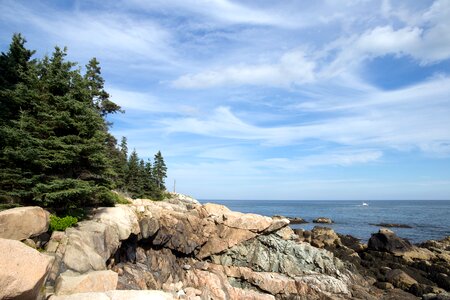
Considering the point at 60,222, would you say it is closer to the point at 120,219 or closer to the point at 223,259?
the point at 120,219

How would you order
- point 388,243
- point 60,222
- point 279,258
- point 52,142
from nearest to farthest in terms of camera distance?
point 60,222
point 52,142
point 279,258
point 388,243

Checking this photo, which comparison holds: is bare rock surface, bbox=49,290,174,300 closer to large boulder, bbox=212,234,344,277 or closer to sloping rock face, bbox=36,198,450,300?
sloping rock face, bbox=36,198,450,300

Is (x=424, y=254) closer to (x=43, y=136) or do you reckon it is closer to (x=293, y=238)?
(x=293, y=238)

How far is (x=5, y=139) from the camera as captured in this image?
63.4ft

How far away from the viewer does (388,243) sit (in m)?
41.5

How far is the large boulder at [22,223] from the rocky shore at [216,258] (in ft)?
0.14

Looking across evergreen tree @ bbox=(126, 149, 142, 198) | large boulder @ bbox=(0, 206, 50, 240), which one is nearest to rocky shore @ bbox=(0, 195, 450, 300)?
large boulder @ bbox=(0, 206, 50, 240)

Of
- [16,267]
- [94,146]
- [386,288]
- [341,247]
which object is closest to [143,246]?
[94,146]

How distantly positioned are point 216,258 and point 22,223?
2100cm

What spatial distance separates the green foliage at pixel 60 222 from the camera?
17828 mm

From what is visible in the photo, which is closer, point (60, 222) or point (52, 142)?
point (60, 222)

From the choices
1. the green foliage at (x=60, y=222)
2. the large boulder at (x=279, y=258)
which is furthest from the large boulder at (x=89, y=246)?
the large boulder at (x=279, y=258)

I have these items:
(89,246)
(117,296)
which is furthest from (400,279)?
(117,296)

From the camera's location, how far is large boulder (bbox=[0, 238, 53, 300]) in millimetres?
8941
